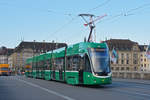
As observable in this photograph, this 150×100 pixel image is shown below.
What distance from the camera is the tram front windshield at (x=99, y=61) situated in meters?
21.4

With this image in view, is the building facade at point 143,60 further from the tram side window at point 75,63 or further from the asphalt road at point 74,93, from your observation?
the asphalt road at point 74,93

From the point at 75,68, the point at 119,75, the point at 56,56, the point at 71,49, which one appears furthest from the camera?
the point at 119,75

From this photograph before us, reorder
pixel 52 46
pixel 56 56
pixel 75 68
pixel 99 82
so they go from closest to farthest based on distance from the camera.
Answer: pixel 99 82 → pixel 75 68 → pixel 56 56 → pixel 52 46

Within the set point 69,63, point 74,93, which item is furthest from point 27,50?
point 74,93

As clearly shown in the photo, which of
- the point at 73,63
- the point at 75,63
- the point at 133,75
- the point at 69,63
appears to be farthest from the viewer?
the point at 133,75

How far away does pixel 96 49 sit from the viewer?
22109 mm

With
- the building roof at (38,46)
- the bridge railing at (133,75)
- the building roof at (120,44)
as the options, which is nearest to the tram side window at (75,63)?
the bridge railing at (133,75)

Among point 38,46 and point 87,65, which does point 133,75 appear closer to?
point 87,65

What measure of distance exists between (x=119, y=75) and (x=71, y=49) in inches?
1031

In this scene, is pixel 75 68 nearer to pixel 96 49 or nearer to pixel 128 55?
pixel 96 49

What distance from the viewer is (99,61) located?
21.5m

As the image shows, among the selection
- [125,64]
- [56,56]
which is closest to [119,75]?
[56,56]

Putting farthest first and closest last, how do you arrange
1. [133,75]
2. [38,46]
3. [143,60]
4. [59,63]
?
[38,46] < [143,60] < [133,75] < [59,63]

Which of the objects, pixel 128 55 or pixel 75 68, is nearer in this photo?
pixel 75 68
